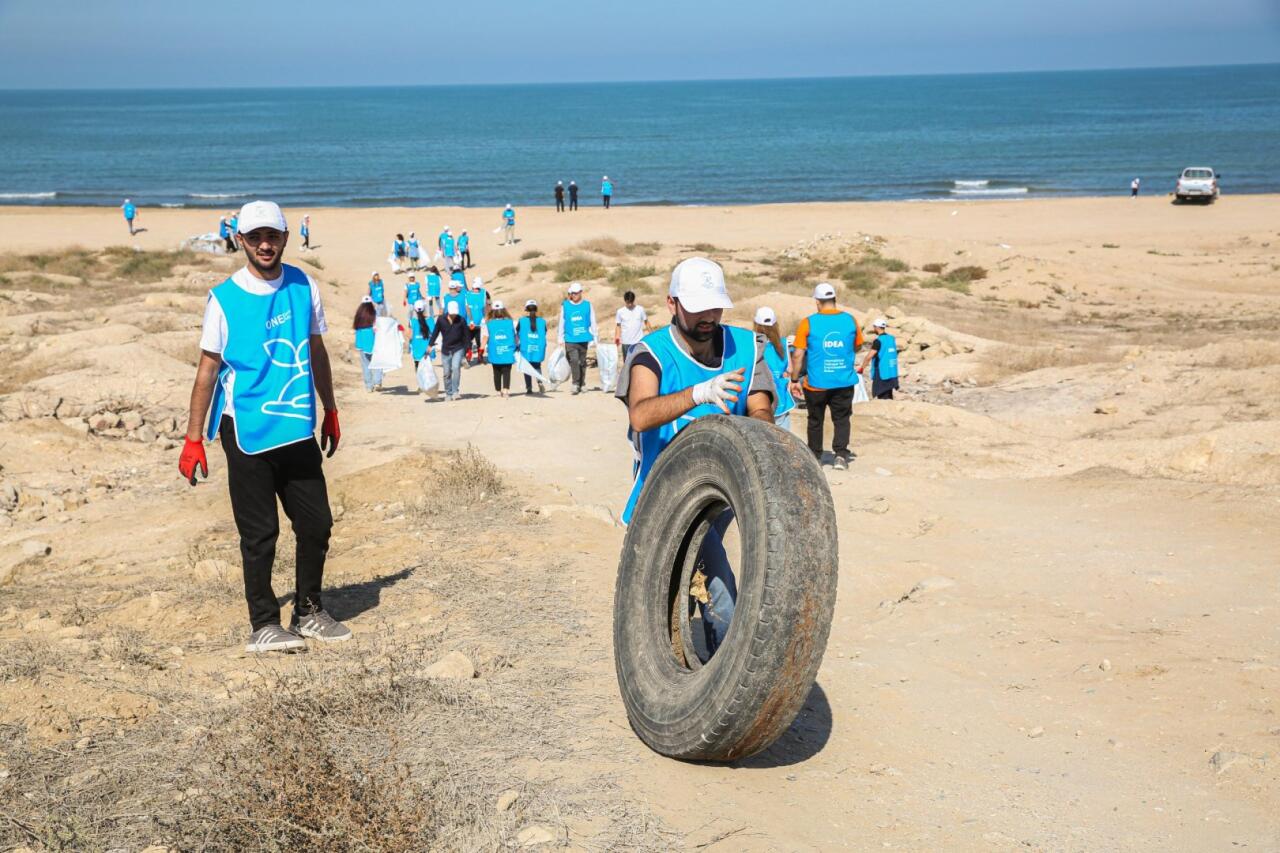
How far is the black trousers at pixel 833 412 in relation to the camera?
35.1 feet

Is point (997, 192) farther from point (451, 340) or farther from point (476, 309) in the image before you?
point (451, 340)

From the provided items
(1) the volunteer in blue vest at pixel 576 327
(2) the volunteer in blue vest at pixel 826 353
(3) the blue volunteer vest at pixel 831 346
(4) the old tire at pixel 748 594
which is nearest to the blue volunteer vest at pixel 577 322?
(1) the volunteer in blue vest at pixel 576 327

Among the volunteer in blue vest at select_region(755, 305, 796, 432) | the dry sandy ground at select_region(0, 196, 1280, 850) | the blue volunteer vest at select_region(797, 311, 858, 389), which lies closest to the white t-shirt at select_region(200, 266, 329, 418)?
the dry sandy ground at select_region(0, 196, 1280, 850)

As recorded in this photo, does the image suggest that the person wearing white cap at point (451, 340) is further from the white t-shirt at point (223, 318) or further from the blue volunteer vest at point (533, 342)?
the white t-shirt at point (223, 318)

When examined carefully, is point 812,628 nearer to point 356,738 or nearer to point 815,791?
point 815,791

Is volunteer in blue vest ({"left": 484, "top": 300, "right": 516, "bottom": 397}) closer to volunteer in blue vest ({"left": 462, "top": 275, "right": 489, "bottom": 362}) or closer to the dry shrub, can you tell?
volunteer in blue vest ({"left": 462, "top": 275, "right": 489, "bottom": 362})

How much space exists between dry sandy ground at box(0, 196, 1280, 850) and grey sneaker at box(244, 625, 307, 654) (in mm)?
173

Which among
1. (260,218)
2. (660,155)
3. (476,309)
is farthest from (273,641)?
(660,155)

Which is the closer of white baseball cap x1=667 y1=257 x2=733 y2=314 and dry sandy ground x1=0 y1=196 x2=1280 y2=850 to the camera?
dry sandy ground x1=0 y1=196 x2=1280 y2=850

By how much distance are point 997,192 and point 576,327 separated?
185 feet

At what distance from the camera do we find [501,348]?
52.7 ft

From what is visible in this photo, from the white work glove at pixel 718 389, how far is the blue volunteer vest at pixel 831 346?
6.36 metres

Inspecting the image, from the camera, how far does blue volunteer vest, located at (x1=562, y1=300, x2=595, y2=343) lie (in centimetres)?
1605

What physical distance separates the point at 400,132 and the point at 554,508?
13253 centimetres
